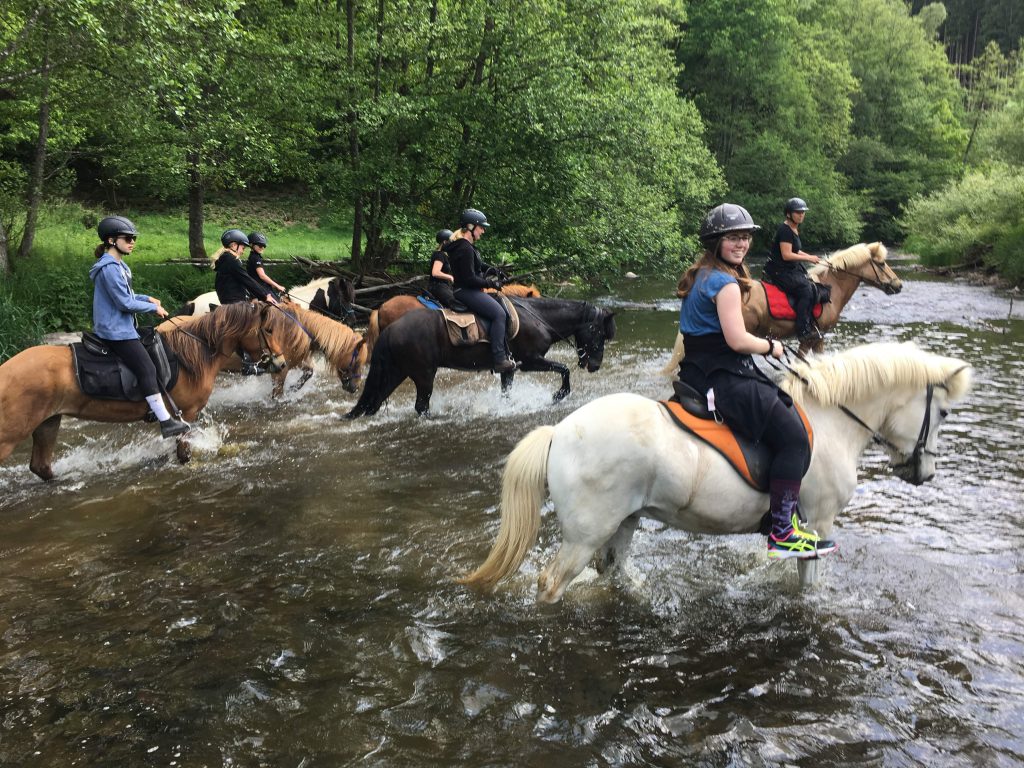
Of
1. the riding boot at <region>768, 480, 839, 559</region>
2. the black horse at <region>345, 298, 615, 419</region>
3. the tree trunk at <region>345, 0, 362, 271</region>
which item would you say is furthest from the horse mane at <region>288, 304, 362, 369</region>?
the tree trunk at <region>345, 0, 362, 271</region>

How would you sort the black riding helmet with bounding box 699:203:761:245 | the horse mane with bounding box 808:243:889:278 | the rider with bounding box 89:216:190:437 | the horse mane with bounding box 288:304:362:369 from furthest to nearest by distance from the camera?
the horse mane with bounding box 808:243:889:278 < the horse mane with bounding box 288:304:362:369 < the rider with bounding box 89:216:190:437 < the black riding helmet with bounding box 699:203:761:245

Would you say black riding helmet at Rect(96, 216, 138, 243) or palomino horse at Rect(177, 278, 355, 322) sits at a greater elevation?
black riding helmet at Rect(96, 216, 138, 243)

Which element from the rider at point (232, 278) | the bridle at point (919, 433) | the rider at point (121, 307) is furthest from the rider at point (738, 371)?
the rider at point (232, 278)

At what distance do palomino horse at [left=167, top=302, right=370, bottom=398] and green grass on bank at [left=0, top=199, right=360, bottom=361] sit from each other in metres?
4.40

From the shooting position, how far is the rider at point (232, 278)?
11.4 m

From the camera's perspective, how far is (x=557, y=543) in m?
5.86

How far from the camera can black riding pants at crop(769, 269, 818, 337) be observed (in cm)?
1068

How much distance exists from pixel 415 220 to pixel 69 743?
15697mm

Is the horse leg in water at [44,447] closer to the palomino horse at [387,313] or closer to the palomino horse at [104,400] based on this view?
the palomino horse at [104,400]

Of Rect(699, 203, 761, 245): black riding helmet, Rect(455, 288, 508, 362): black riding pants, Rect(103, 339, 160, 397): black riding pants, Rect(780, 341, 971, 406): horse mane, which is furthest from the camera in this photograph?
Rect(455, 288, 508, 362): black riding pants

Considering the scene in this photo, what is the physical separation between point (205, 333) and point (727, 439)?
610 cm

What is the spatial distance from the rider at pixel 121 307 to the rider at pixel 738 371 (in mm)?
5173

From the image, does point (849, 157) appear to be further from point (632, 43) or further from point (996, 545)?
point (996, 545)

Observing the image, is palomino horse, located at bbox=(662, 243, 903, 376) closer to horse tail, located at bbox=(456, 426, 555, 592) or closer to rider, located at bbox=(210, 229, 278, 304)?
horse tail, located at bbox=(456, 426, 555, 592)
